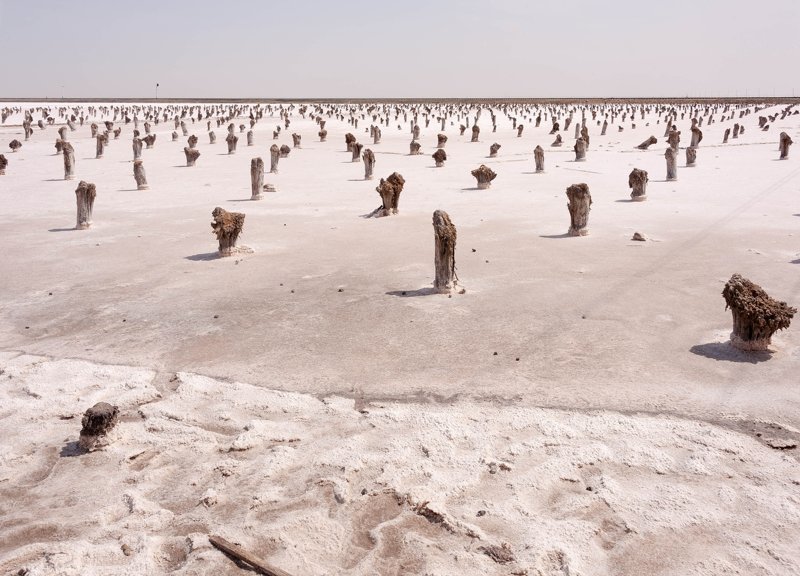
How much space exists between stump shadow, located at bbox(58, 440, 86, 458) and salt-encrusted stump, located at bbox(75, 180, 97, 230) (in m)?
10.2

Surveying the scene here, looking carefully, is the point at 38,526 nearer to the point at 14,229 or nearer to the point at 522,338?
the point at 522,338

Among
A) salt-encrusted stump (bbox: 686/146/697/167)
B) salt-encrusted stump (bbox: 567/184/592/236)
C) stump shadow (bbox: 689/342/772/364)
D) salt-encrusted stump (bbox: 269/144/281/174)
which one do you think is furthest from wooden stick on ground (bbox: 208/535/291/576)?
salt-encrusted stump (bbox: 686/146/697/167)

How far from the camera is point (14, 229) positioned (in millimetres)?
14594

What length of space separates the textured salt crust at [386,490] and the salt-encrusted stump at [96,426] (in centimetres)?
10

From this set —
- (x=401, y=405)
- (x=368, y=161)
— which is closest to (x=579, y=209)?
(x=401, y=405)

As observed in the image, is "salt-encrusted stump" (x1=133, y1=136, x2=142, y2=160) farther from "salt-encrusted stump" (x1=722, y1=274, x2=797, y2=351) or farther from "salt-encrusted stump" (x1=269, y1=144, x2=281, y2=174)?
"salt-encrusted stump" (x1=722, y1=274, x2=797, y2=351)

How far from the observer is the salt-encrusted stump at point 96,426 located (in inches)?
201

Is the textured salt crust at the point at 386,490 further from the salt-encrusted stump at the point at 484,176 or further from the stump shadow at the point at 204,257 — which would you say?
the salt-encrusted stump at the point at 484,176

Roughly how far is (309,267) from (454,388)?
206 inches

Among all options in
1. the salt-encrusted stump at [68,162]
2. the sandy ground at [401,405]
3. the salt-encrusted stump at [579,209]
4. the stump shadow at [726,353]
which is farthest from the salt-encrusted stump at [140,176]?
the stump shadow at [726,353]

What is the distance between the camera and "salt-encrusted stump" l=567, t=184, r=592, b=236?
1244 cm

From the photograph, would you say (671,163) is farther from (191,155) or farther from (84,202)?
(191,155)

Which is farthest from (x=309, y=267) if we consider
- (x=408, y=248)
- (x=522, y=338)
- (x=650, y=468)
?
(x=650, y=468)

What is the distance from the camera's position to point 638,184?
1656 centimetres
